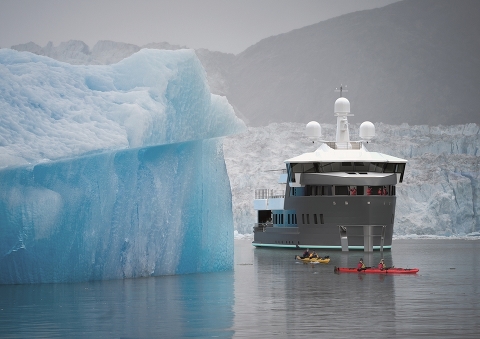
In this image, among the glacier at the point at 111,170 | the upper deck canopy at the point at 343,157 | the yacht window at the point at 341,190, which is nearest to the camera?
the glacier at the point at 111,170

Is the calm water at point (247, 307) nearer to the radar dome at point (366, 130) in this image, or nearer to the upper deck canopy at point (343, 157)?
the upper deck canopy at point (343, 157)

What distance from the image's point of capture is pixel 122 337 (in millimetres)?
20172

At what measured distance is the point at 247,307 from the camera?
26.2m

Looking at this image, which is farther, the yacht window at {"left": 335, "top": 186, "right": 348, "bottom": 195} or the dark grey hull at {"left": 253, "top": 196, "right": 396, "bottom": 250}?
the yacht window at {"left": 335, "top": 186, "right": 348, "bottom": 195}

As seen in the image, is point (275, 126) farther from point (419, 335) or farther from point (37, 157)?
point (419, 335)

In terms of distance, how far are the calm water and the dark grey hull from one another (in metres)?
24.3

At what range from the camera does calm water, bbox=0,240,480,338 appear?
68.8 ft

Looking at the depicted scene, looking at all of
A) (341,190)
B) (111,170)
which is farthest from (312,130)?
(111,170)

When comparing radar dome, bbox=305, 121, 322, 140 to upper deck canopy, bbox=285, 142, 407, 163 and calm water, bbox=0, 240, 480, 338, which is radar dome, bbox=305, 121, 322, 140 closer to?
upper deck canopy, bbox=285, 142, 407, 163

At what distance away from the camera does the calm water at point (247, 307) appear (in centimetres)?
2097

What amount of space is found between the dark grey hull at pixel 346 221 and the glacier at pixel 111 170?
26.6 metres

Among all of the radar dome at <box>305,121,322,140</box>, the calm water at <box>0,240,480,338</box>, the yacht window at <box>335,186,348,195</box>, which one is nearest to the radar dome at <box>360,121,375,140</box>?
the radar dome at <box>305,121,322,140</box>

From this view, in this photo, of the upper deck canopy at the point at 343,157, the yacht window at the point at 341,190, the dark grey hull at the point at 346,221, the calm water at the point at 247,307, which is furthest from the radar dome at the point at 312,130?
the calm water at the point at 247,307

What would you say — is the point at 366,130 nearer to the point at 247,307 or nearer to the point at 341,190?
the point at 341,190
